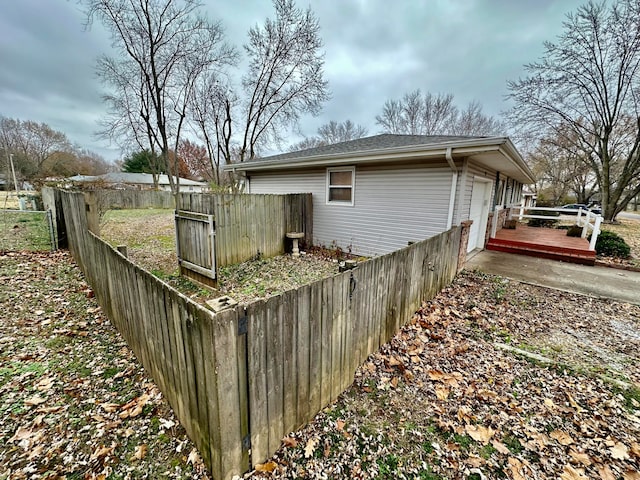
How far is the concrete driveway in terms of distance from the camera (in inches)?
200

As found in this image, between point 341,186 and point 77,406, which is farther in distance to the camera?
point 341,186

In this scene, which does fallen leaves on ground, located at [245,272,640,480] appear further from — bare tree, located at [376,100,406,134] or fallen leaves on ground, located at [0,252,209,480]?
bare tree, located at [376,100,406,134]

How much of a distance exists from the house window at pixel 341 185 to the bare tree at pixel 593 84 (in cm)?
1532

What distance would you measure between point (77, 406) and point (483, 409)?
142 inches

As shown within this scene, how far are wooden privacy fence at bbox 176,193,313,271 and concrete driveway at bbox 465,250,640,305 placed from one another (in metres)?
5.04

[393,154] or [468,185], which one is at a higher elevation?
[393,154]

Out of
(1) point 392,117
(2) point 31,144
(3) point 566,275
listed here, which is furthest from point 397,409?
(2) point 31,144

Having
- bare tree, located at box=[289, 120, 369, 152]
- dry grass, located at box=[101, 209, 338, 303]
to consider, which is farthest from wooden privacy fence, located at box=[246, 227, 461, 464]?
bare tree, located at box=[289, 120, 369, 152]

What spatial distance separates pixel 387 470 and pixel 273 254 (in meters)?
6.35

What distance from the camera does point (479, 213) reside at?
788 cm

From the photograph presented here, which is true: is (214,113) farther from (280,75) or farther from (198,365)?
(198,365)

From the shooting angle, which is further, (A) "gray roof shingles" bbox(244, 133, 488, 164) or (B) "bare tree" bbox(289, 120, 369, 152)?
(B) "bare tree" bbox(289, 120, 369, 152)

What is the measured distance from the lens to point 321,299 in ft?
6.92

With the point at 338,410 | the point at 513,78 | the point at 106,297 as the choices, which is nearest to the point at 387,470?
the point at 338,410
